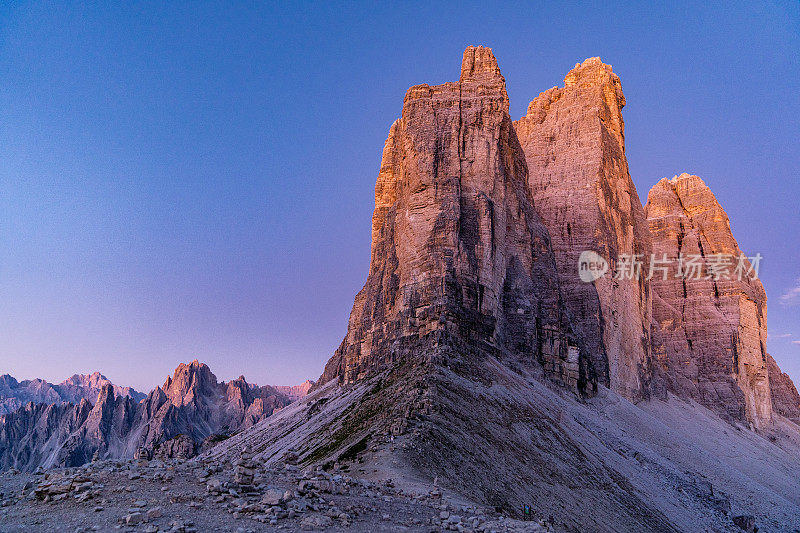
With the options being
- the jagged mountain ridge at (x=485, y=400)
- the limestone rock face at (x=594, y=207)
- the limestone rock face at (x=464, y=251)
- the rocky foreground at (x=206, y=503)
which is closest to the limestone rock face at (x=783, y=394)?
the jagged mountain ridge at (x=485, y=400)

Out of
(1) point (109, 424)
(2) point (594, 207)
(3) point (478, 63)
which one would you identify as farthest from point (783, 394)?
(1) point (109, 424)

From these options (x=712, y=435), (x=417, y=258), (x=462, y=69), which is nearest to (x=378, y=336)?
(x=417, y=258)

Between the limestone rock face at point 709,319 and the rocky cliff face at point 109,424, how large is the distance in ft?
278

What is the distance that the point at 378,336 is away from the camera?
6078cm

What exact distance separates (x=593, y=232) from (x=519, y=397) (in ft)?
144

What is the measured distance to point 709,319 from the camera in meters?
106

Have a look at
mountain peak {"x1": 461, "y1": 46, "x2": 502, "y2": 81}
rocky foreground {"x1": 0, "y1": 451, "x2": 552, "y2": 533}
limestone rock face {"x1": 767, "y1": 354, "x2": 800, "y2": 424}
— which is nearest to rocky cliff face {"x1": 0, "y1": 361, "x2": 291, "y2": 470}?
mountain peak {"x1": 461, "y1": 46, "x2": 502, "y2": 81}

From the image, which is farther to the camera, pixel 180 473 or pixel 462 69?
pixel 462 69

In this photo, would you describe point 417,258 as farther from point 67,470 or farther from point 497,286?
point 67,470

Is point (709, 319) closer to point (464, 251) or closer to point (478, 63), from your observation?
point (478, 63)

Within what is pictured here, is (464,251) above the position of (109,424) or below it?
above

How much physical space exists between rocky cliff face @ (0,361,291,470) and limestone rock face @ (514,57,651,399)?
233ft

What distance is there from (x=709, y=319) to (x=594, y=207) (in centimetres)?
3867

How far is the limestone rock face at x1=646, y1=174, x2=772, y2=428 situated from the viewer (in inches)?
3979
